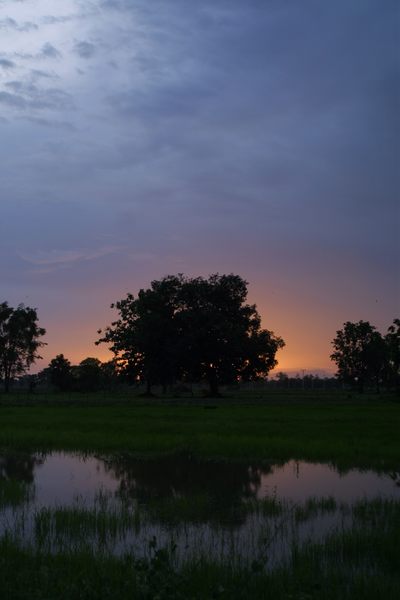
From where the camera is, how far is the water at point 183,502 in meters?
8.44

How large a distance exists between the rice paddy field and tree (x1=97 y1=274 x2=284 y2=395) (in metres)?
39.5

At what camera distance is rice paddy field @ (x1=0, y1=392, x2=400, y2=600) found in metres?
6.19

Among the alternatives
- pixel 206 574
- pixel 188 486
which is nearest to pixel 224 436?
pixel 188 486

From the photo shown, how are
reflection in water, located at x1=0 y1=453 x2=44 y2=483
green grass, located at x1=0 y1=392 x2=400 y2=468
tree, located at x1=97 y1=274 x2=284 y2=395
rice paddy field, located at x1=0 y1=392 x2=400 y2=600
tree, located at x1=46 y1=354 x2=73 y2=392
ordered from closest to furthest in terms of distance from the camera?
rice paddy field, located at x1=0 y1=392 x2=400 y2=600
reflection in water, located at x1=0 y1=453 x2=44 y2=483
green grass, located at x1=0 y1=392 x2=400 y2=468
tree, located at x1=97 y1=274 x2=284 y2=395
tree, located at x1=46 y1=354 x2=73 y2=392

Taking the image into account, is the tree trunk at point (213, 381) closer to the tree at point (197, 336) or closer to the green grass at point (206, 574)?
the tree at point (197, 336)

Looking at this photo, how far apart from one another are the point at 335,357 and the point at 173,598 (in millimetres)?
95991

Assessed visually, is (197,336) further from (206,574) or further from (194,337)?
(206,574)

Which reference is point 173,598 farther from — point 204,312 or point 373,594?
point 204,312

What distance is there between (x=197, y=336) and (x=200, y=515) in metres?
51.9

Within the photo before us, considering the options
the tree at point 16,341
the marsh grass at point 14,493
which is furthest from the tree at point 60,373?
the marsh grass at point 14,493

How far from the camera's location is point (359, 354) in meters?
96.4

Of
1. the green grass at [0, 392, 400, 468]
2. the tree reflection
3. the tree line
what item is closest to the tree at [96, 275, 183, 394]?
the tree line

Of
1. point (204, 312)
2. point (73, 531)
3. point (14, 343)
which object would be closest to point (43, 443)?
point (73, 531)

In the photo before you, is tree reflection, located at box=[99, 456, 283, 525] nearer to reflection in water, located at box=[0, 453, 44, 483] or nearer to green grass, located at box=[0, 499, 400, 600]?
reflection in water, located at box=[0, 453, 44, 483]
